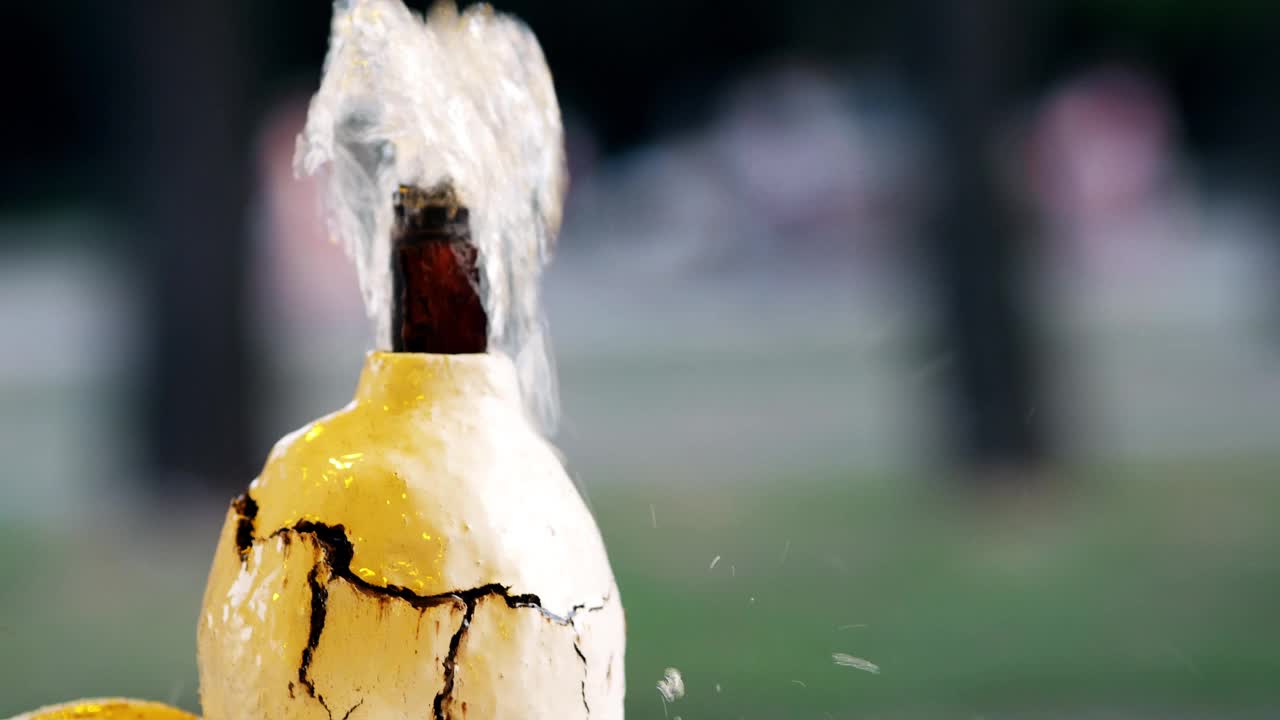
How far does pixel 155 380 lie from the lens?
532 centimetres

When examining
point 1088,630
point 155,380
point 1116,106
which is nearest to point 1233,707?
point 1088,630

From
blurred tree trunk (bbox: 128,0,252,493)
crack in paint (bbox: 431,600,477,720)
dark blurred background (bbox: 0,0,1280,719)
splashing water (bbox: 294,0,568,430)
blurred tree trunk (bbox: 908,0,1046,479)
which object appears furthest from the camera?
blurred tree trunk (bbox: 908,0,1046,479)

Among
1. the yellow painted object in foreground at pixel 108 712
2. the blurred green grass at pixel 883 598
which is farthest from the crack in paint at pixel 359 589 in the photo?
the blurred green grass at pixel 883 598

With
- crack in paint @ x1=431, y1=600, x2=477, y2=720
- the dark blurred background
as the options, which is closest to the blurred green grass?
the dark blurred background

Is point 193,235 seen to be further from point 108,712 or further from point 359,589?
point 359,589

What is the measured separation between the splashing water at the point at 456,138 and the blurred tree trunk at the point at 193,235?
3.89 metres

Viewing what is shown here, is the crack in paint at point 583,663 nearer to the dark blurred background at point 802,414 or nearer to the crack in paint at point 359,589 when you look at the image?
the crack in paint at point 359,589

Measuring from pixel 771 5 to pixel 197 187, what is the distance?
9.16m

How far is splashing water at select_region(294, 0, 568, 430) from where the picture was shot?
140 centimetres

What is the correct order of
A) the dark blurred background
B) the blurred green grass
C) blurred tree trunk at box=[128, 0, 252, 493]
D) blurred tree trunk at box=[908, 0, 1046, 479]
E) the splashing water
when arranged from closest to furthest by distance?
the splashing water < the blurred green grass < the dark blurred background < blurred tree trunk at box=[128, 0, 252, 493] < blurred tree trunk at box=[908, 0, 1046, 479]

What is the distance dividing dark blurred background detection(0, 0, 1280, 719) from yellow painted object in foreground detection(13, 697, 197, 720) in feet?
1.66

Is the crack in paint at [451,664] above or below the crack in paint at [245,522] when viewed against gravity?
below

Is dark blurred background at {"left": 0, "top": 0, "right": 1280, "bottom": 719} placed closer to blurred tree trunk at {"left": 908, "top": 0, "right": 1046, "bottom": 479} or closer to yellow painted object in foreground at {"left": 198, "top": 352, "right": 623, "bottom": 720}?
blurred tree trunk at {"left": 908, "top": 0, "right": 1046, "bottom": 479}

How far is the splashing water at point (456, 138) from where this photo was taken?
55.0 inches
